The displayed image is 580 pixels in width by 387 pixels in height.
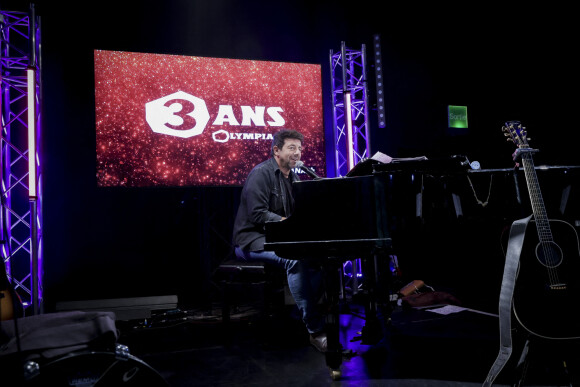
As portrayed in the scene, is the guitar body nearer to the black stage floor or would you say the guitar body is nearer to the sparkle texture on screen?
the black stage floor

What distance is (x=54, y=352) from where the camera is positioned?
128 cm

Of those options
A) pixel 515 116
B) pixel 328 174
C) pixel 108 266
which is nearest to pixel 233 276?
pixel 108 266

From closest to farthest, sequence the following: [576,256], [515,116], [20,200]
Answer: [576,256] → [20,200] → [515,116]

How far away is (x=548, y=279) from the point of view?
2141 mm

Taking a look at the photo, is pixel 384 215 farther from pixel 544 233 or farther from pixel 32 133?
pixel 32 133

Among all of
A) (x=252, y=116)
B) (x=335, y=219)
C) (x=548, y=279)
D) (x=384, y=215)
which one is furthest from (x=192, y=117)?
(x=548, y=279)

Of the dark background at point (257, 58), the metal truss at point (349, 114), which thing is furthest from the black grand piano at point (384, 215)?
the metal truss at point (349, 114)

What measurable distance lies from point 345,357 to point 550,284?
4.38 ft

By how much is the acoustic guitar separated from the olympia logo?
320cm

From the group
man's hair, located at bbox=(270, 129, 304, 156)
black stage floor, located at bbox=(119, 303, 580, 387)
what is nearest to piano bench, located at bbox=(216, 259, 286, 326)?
black stage floor, located at bbox=(119, 303, 580, 387)

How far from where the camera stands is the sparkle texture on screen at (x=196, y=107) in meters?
4.41

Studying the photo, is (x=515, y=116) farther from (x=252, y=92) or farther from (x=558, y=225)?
(x=558, y=225)

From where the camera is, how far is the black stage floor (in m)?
2.50

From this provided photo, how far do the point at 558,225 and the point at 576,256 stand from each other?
17 centimetres
